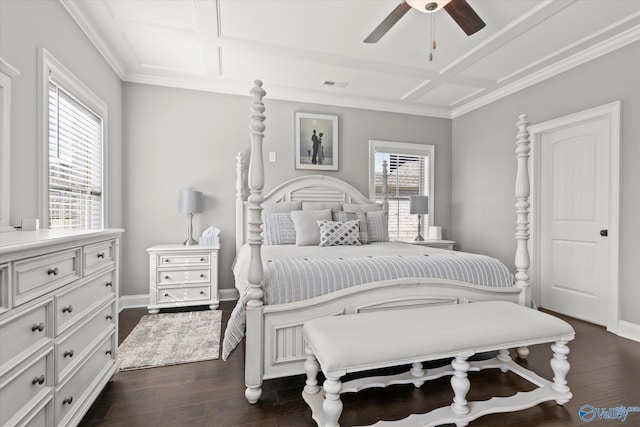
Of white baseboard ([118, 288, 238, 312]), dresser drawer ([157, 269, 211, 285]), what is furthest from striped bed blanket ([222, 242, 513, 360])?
white baseboard ([118, 288, 238, 312])

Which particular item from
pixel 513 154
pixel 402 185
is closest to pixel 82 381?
pixel 402 185

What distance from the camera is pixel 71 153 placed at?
2.58 m

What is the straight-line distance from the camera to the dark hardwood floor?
163 cm

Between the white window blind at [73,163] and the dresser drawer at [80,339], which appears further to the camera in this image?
the white window blind at [73,163]

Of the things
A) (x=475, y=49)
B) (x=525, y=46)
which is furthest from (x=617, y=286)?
(x=475, y=49)

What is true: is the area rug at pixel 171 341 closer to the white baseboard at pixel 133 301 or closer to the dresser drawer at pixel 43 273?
the white baseboard at pixel 133 301

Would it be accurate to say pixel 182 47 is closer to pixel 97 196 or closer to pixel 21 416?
pixel 97 196

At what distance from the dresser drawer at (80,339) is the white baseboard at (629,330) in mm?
4051

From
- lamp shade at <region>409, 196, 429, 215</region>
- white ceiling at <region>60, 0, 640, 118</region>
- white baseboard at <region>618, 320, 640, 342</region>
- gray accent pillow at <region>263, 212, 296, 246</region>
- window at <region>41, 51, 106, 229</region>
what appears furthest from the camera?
lamp shade at <region>409, 196, 429, 215</region>

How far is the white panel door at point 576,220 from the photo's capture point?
3.03 m

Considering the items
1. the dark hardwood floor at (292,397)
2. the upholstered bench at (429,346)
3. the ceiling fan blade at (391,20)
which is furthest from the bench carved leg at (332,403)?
the ceiling fan blade at (391,20)

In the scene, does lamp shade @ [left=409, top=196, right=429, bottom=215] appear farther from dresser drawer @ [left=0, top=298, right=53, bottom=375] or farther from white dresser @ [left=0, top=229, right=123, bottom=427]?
dresser drawer @ [left=0, top=298, right=53, bottom=375]

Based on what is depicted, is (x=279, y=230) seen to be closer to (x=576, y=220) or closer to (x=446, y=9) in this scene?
(x=446, y=9)

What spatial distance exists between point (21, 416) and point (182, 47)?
10.1 ft
